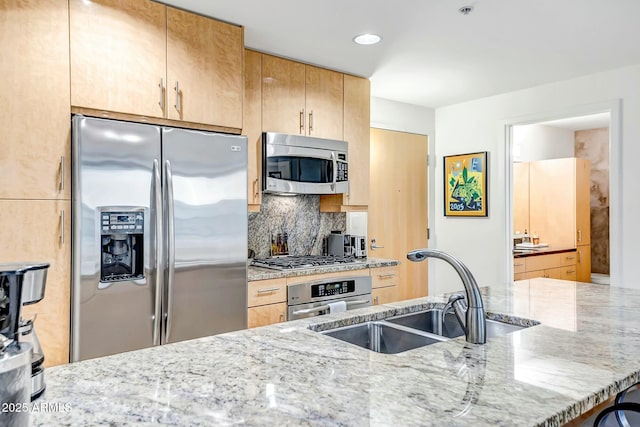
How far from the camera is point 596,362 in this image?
46.3 inches

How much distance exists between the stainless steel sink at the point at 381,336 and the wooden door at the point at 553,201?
4.65 m

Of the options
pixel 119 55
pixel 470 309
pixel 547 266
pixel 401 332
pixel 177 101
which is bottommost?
pixel 547 266

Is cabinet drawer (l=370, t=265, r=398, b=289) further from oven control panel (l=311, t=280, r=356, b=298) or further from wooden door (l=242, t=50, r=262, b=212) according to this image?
wooden door (l=242, t=50, r=262, b=212)


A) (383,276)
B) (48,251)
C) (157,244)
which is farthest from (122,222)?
(383,276)

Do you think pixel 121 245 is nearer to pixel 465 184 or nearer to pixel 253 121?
pixel 253 121

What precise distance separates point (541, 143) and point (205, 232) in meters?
5.09

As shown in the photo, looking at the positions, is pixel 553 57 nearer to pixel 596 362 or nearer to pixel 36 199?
pixel 596 362

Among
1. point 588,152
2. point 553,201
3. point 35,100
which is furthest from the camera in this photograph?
point 588,152

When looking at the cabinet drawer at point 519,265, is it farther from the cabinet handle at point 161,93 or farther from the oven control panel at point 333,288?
the cabinet handle at point 161,93

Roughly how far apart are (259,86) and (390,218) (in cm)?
197

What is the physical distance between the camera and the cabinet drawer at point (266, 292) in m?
2.78

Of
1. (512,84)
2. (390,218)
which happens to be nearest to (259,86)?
(390,218)

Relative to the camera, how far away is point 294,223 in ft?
12.2

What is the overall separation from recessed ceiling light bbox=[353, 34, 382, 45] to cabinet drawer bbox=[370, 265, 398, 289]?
5.31 feet
